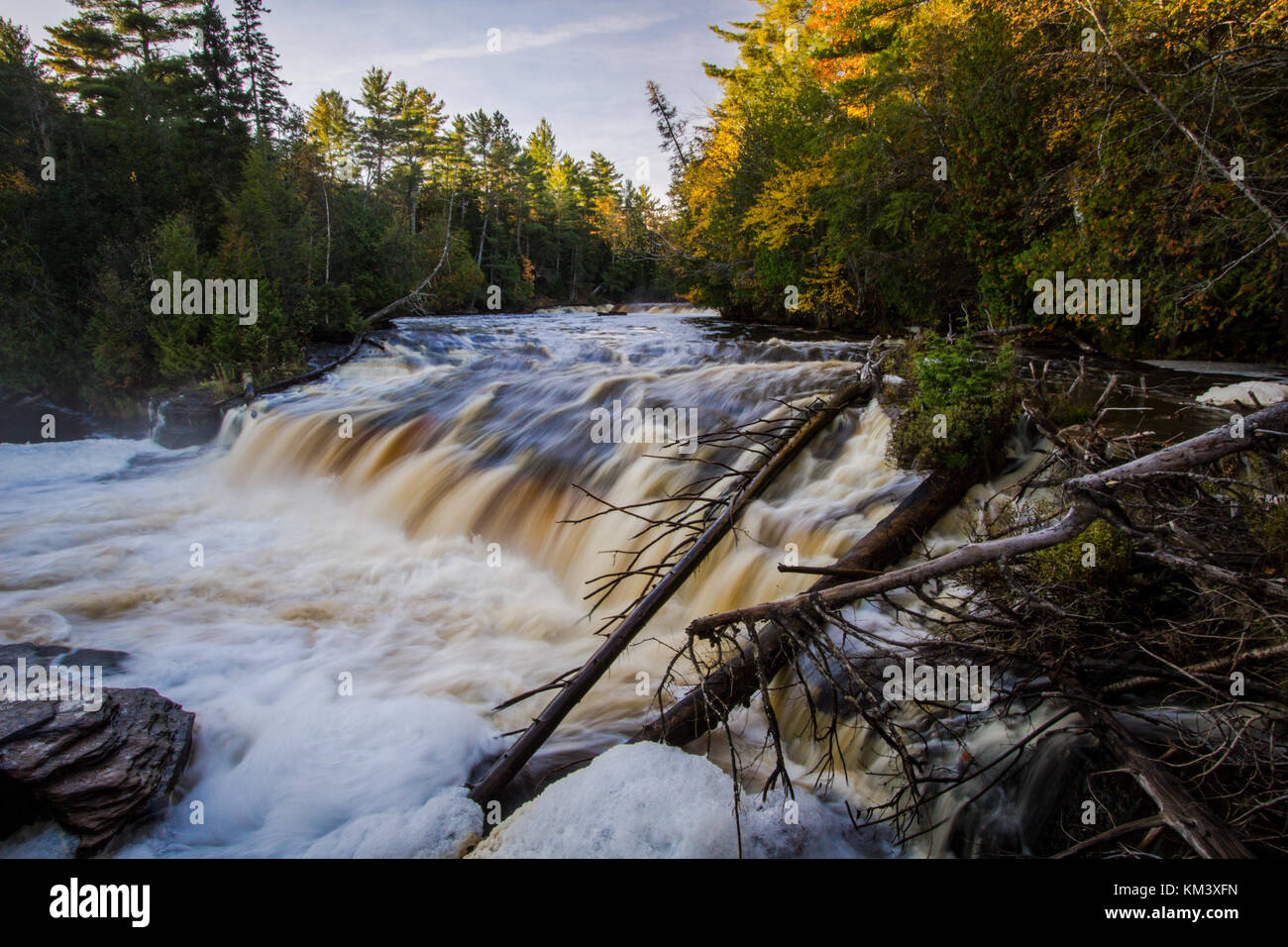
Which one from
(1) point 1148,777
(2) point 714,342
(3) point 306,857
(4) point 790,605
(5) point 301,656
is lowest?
(3) point 306,857

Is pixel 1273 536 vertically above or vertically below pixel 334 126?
below

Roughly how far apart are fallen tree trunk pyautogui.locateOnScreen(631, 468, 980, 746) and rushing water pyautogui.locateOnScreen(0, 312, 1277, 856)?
22cm

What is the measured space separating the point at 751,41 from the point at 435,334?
2535 centimetres

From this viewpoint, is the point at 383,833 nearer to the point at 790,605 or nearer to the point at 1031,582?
the point at 790,605

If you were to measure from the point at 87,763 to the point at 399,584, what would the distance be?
3561 millimetres

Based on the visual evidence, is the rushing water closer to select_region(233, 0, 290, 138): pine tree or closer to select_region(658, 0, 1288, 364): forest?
select_region(658, 0, 1288, 364): forest

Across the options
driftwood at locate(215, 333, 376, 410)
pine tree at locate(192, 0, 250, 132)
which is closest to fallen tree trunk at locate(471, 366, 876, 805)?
driftwood at locate(215, 333, 376, 410)

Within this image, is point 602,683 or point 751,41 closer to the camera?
point 602,683

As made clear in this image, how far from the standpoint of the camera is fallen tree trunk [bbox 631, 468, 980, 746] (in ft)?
9.87

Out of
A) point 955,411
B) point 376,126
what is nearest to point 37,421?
point 955,411

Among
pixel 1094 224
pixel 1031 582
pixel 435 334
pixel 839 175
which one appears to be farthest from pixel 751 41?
pixel 1031 582

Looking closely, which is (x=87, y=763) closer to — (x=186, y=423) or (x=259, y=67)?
(x=186, y=423)

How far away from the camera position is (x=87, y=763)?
3414 mm
